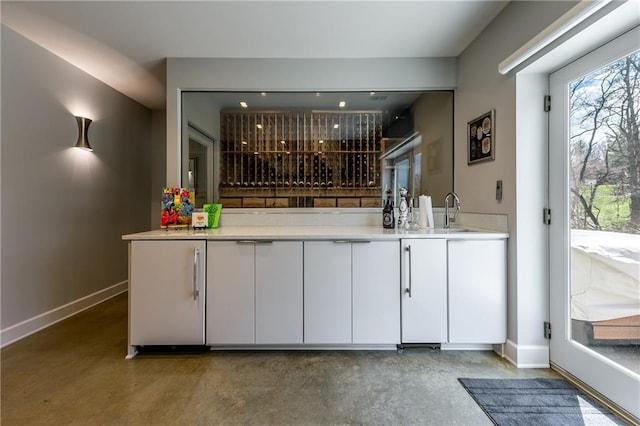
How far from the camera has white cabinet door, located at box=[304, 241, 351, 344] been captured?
2088mm

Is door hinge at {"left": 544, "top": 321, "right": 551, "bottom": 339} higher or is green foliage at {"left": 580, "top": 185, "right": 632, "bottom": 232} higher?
green foliage at {"left": 580, "top": 185, "right": 632, "bottom": 232}

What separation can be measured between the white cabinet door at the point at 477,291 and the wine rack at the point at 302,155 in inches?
43.2

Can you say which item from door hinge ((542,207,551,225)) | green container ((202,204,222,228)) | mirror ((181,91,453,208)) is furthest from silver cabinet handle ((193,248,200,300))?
door hinge ((542,207,551,225))

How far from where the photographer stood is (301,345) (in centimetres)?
217

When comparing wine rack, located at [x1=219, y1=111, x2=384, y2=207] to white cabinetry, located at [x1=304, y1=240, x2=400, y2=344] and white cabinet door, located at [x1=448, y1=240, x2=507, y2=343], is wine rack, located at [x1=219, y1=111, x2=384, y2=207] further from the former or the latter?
white cabinet door, located at [x1=448, y1=240, x2=507, y2=343]

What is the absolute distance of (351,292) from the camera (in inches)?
82.1

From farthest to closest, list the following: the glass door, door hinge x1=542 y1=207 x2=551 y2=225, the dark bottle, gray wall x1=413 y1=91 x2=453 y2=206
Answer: gray wall x1=413 y1=91 x2=453 y2=206
the dark bottle
door hinge x1=542 y1=207 x2=551 y2=225
the glass door

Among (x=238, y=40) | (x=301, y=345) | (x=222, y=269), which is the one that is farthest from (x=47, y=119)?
(x=301, y=345)

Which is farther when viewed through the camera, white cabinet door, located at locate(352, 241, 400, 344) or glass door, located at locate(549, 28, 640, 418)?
white cabinet door, located at locate(352, 241, 400, 344)

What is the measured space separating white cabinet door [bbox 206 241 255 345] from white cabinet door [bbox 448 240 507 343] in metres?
1.51

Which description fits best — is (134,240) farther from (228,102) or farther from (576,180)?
(576,180)

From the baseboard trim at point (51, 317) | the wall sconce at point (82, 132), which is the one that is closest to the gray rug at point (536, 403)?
the baseboard trim at point (51, 317)

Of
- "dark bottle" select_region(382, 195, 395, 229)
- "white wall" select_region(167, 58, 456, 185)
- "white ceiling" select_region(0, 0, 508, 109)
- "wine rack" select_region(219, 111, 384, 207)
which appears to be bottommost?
"dark bottle" select_region(382, 195, 395, 229)

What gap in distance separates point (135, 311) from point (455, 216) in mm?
2826
